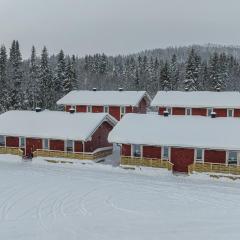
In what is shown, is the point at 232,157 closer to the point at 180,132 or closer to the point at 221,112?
the point at 180,132

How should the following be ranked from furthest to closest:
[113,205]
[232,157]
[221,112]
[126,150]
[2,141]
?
[221,112]
[2,141]
[126,150]
[232,157]
[113,205]

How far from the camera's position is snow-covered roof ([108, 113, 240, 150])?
30.5m

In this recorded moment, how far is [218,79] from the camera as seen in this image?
88.2 m

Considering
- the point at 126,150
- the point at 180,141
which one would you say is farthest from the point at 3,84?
the point at 180,141

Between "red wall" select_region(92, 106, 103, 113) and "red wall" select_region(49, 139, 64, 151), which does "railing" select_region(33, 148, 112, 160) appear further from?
"red wall" select_region(92, 106, 103, 113)

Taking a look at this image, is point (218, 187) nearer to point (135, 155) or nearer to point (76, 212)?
point (135, 155)

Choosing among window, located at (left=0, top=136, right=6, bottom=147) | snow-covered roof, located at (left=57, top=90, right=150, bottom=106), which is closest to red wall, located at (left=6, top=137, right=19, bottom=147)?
window, located at (left=0, top=136, right=6, bottom=147)

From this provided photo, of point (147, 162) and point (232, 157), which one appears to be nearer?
point (232, 157)

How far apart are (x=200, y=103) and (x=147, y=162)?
21.9 m

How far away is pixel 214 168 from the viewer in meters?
30.1

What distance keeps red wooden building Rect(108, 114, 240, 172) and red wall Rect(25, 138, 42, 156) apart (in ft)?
25.3

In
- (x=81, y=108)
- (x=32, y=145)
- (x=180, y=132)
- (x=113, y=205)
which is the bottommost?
(x=113, y=205)

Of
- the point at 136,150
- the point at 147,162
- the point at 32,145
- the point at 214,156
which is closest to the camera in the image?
the point at 214,156

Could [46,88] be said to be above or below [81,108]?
above
